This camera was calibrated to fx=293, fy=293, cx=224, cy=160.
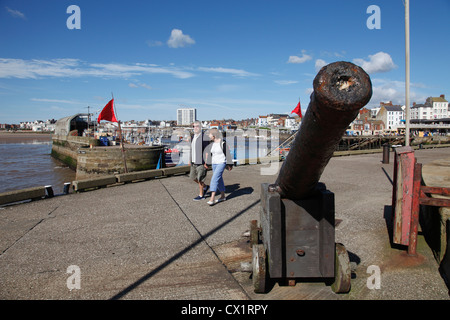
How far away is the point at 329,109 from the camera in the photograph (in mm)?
1627

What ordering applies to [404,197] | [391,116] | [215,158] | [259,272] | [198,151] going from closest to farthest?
[259,272] → [404,197] → [215,158] → [198,151] → [391,116]

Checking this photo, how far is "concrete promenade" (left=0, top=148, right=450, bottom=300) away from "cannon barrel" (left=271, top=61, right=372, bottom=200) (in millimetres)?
1712

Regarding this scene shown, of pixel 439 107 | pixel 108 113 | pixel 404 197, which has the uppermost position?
pixel 439 107

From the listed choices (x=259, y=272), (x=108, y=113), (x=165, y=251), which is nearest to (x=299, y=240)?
(x=259, y=272)

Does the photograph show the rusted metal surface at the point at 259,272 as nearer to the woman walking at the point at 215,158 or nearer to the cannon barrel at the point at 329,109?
the cannon barrel at the point at 329,109

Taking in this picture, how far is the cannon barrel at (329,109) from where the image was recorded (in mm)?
1581

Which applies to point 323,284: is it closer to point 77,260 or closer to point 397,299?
point 397,299

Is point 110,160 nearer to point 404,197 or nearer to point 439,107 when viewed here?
point 404,197

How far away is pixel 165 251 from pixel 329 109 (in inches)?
135

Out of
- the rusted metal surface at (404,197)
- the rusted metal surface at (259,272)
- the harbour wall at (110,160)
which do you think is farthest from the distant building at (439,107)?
the rusted metal surface at (259,272)

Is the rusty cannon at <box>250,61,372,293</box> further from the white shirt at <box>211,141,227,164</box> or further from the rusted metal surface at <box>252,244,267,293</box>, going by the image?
the white shirt at <box>211,141,227,164</box>

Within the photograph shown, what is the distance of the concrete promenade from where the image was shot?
318 centimetres

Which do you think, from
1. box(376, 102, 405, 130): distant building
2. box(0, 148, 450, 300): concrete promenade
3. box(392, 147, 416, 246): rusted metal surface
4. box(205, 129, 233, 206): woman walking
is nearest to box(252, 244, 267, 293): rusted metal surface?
box(0, 148, 450, 300): concrete promenade
